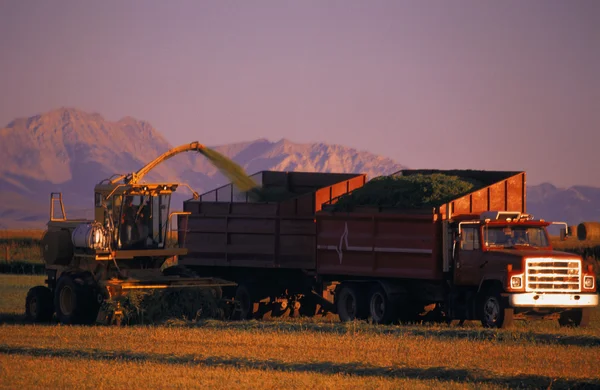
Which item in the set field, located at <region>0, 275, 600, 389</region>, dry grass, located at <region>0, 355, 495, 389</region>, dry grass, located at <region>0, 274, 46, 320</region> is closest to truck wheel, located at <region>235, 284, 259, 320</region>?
field, located at <region>0, 275, 600, 389</region>

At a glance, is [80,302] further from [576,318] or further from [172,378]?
[576,318]

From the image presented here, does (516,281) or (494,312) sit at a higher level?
(516,281)

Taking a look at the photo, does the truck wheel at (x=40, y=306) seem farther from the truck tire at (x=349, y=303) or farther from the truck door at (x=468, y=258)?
the truck door at (x=468, y=258)

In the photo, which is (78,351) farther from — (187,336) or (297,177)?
(297,177)

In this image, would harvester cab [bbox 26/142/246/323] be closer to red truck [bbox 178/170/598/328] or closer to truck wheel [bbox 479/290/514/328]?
red truck [bbox 178/170/598/328]

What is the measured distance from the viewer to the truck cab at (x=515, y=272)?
2219 centimetres

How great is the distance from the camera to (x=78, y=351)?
18375mm

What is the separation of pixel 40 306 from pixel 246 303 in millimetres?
5065

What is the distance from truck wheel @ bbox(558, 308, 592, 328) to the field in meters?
0.38

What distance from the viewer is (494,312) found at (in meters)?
22.7

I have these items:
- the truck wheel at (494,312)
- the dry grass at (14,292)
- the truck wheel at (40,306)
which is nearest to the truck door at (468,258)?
the truck wheel at (494,312)

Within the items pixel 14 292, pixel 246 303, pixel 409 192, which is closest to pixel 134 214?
pixel 246 303

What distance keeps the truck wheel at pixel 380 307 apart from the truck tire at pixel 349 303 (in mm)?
227

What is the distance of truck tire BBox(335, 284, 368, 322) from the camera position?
82.9 ft
